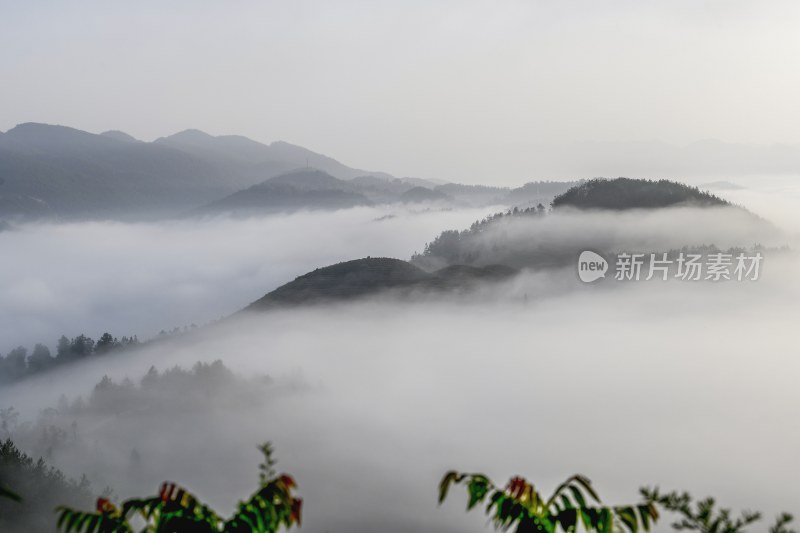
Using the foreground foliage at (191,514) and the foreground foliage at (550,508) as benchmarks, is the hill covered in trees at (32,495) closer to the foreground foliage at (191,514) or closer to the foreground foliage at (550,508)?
the foreground foliage at (191,514)

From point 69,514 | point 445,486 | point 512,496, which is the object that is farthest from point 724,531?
point 69,514

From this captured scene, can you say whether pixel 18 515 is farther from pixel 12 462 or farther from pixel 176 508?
pixel 176 508

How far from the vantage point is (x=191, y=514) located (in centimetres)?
795

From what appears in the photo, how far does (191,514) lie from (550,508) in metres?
3.66

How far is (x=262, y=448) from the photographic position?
8.53 meters

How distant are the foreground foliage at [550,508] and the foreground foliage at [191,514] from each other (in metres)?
1.65

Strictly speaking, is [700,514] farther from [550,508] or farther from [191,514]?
[191,514]

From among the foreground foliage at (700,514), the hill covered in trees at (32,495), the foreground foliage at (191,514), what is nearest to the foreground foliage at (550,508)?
the foreground foliage at (700,514)

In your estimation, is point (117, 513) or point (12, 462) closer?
point (117, 513)

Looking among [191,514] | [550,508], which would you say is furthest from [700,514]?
[191,514]

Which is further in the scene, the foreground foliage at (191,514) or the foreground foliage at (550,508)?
the foreground foliage at (191,514)

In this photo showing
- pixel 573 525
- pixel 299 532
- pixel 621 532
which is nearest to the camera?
pixel 573 525

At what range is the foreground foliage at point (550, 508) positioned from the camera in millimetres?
7689

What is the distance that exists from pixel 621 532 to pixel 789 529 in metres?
1.64
